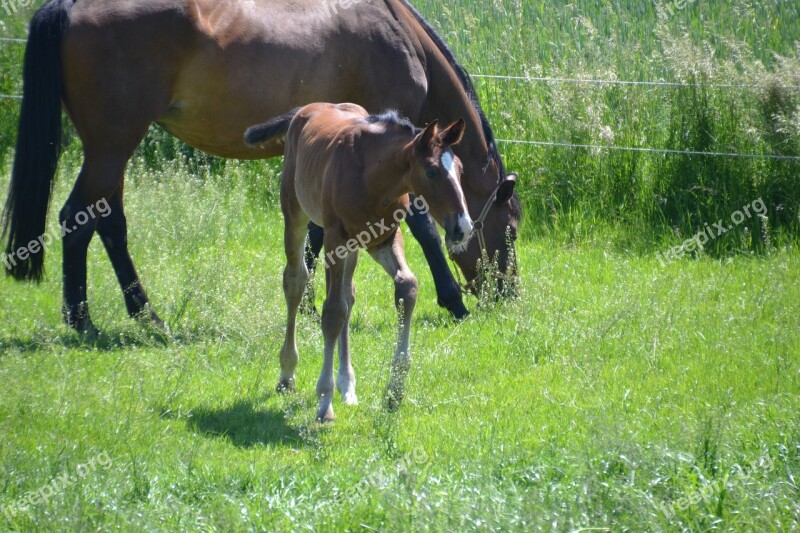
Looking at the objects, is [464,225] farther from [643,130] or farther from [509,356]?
[643,130]

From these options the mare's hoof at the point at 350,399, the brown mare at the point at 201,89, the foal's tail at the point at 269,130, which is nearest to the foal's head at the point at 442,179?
the mare's hoof at the point at 350,399

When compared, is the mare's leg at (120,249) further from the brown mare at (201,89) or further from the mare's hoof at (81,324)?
the mare's hoof at (81,324)

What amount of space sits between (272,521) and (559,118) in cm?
772

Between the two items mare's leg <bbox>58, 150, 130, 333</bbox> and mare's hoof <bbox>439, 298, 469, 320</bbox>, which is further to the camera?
mare's hoof <bbox>439, 298, 469, 320</bbox>

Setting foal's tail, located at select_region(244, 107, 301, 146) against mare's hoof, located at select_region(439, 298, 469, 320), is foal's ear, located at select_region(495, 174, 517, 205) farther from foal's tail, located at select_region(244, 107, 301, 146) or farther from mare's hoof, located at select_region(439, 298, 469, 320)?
foal's tail, located at select_region(244, 107, 301, 146)

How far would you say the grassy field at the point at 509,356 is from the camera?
432 cm

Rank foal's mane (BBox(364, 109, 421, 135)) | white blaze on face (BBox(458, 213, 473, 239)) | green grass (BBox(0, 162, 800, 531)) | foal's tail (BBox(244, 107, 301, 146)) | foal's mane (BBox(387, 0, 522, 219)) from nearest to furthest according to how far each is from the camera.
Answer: green grass (BBox(0, 162, 800, 531)) < white blaze on face (BBox(458, 213, 473, 239)) < foal's mane (BBox(364, 109, 421, 135)) < foal's tail (BBox(244, 107, 301, 146)) < foal's mane (BBox(387, 0, 522, 219))

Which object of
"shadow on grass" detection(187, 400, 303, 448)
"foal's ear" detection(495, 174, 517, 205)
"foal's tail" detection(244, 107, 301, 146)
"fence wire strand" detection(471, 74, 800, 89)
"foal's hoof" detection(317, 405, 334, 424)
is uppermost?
"foal's tail" detection(244, 107, 301, 146)

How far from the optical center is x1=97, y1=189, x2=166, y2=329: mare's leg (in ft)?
25.8

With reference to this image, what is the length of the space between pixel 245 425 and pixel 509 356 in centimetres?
201

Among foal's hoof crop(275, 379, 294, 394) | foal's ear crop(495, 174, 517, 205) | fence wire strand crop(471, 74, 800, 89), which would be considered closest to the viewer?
foal's hoof crop(275, 379, 294, 394)

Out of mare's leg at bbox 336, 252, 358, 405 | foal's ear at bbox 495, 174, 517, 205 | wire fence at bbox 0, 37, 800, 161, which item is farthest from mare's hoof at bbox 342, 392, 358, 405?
wire fence at bbox 0, 37, 800, 161

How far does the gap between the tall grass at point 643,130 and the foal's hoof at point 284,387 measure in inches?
192

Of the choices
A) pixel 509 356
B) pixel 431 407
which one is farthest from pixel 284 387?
pixel 509 356
